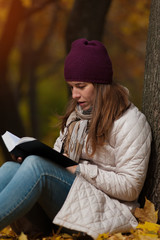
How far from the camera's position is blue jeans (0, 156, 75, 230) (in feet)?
7.91

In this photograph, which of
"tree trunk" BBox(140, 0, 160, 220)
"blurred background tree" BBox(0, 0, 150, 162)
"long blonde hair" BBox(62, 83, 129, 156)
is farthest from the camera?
"blurred background tree" BBox(0, 0, 150, 162)

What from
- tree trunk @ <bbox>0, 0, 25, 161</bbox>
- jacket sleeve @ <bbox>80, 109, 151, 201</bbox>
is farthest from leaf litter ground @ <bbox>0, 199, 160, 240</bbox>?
tree trunk @ <bbox>0, 0, 25, 161</bbox>

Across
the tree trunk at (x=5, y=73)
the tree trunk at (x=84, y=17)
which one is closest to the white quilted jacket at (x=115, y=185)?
the tree trunk at (x=84, y=17)

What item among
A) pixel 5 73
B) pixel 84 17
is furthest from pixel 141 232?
pixel 5 73

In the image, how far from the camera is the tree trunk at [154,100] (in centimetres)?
276

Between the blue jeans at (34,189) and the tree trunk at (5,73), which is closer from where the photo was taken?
the blue jeans at (34,189)

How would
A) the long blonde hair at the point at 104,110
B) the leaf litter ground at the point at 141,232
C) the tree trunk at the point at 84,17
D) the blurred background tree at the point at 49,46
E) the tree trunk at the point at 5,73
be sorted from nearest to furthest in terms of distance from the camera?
the leaf litter ground at the point at 141,232 < the long blonde hair at the point at 104,110 < the tree trunk at the point at 84,17 < the blurred background tree at the point at 49,46 < the tree trunk at the point at 5,73

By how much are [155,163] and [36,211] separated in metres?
0.89

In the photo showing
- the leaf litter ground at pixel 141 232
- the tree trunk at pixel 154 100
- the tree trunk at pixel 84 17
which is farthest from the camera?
the tree trunk at pixel 84 17

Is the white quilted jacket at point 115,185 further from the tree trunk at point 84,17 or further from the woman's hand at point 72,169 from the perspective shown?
the tree trunk at point 84,17

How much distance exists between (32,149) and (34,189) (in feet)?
0.85

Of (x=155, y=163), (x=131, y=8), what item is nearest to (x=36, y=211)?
(x=155, y=163)

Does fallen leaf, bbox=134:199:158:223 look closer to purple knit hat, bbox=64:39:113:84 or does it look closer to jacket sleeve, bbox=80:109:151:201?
jacket sleeve, bbox=80:109:151:201

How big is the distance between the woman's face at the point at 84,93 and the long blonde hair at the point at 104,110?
0.04 metres
